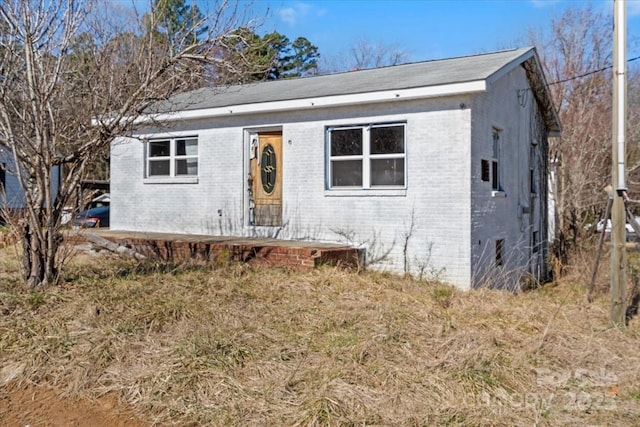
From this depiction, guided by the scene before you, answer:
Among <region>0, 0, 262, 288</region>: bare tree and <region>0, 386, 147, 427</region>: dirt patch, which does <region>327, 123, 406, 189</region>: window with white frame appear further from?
<region>0, 386, 147, 427</region>: dirt patch

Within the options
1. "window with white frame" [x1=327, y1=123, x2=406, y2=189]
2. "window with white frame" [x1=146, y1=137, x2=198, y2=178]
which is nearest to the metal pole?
"window with white frame" [x1=327, y1=123, x2=406, y2=189]

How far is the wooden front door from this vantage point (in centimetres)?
1195

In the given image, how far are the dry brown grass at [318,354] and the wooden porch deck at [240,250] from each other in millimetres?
1542

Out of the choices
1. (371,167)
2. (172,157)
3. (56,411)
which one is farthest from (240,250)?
(56,411)

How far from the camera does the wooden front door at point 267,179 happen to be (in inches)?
471

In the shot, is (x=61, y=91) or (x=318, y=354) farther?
(x=61, y=91)

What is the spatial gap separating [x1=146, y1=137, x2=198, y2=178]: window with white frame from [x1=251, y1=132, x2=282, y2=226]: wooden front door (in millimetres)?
1643

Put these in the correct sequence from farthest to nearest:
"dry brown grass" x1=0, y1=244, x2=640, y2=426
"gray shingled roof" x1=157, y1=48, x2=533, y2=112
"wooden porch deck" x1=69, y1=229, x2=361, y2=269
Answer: "gray shingled roof" x1=157, y1=48, x2=533, y2=112 → "wooden porch deck" x1=69, y1=229, x2=361, y2=269 → "dry brown grass" x1=0, y1=244, x2=640, y2=426

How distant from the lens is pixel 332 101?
10.6 meters

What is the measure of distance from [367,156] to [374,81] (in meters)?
1.85

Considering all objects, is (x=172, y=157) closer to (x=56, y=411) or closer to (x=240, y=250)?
(x=240, y=250)

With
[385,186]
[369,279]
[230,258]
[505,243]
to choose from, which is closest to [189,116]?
[230,258]

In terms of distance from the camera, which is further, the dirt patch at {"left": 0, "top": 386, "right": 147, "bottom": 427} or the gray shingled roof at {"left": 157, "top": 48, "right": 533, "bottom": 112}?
the gray shingled roof at {"left": 157, "top": 48, "right": 533, "bottom": 112}

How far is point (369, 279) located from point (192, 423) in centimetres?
511
